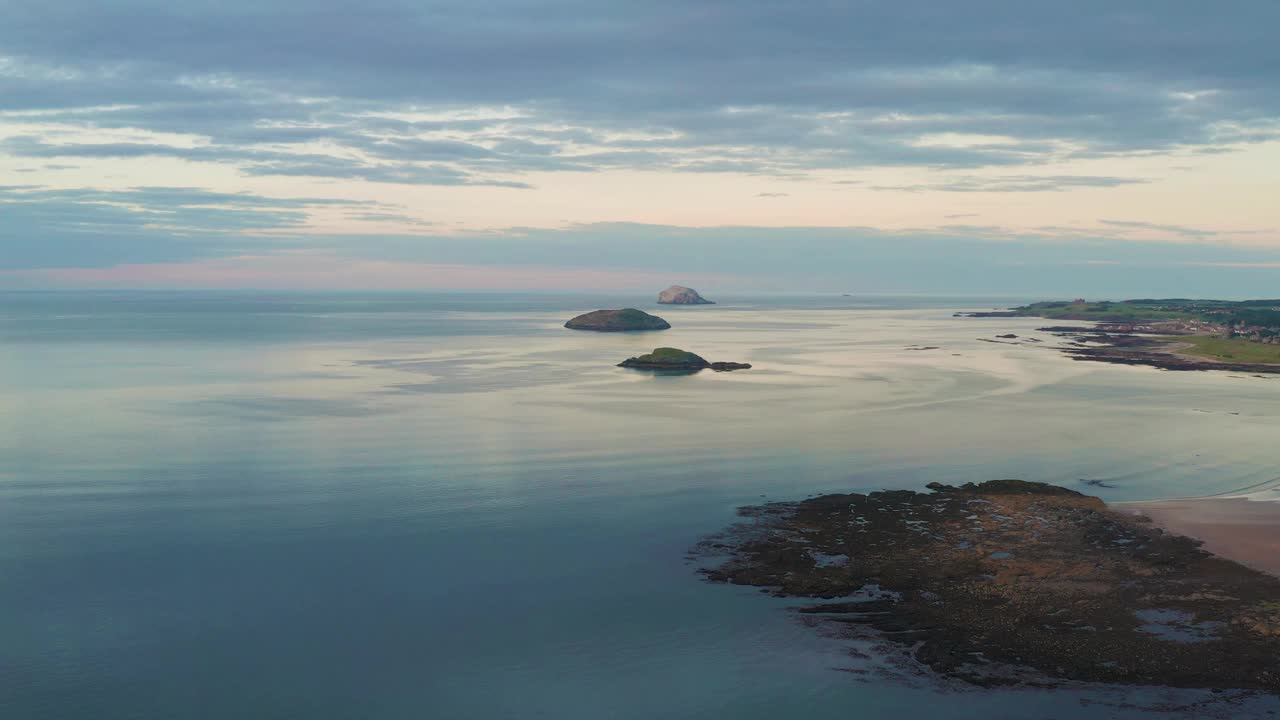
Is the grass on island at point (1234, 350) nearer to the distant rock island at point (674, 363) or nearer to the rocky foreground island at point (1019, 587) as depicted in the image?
the distant rock island at point (674, 363)

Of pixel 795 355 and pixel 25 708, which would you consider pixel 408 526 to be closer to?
pixel 25 708

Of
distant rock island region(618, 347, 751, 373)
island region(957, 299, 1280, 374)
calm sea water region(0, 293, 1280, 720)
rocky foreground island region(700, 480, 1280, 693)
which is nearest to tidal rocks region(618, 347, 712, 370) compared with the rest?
distant rock island region(618, 347, 751, 373)

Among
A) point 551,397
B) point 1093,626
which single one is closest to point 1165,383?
point 551,397

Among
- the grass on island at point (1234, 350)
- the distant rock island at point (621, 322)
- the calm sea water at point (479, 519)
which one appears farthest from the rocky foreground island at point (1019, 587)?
the distant rock island at point (621, 322)

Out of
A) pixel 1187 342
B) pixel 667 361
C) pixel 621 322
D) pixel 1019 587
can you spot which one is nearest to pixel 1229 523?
pixel 1019 587

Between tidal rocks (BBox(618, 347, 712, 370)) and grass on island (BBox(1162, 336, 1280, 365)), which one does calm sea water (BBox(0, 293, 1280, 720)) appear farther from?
grass on island (BBox(1162, 336, 1280, 365))
